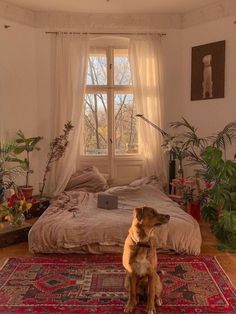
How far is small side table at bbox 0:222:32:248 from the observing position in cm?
383

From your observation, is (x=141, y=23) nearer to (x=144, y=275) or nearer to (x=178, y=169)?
(x=178, y=169)

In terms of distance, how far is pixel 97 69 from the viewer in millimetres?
5645

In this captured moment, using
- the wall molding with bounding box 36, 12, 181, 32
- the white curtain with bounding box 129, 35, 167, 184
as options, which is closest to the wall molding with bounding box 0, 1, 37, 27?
the wall molding with bounding box 36, 12, 181, 32

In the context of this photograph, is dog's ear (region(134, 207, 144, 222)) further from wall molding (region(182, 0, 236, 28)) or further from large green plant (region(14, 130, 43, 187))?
wall molding (region(182, 0, 236, 28))

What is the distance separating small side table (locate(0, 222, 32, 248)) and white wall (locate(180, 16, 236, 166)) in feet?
9.62

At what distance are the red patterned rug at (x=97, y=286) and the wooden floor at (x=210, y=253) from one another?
0.27ft

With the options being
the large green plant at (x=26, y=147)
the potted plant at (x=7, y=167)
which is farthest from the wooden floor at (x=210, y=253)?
the large green plant at (x=26, y=147)

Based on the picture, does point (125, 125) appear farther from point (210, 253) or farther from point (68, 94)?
point (210, 253)

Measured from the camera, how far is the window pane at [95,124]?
5.69 metres

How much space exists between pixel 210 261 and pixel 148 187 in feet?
5.41

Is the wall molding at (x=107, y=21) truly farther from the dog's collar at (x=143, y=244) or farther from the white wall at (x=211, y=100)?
the dog's collar at (x=143, y=244)

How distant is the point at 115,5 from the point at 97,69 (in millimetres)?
1011

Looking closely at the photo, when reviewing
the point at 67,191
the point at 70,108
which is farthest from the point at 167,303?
the point at 70,108

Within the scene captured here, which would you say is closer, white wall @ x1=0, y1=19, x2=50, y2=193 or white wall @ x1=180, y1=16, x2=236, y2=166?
white wall @ x1=180, y1=16, x2=236, y2=166
